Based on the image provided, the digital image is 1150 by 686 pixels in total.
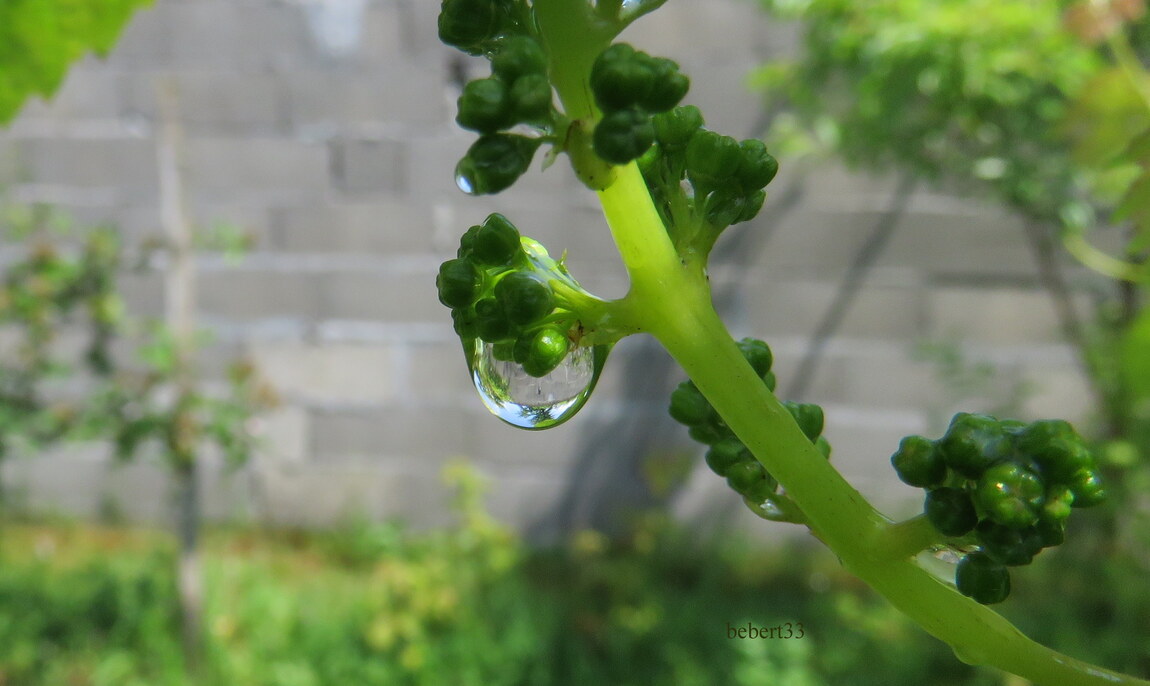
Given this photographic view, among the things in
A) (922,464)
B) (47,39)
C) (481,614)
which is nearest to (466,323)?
(922,464)

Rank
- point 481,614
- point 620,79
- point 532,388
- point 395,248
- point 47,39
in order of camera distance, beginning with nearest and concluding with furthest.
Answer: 1. point 620,79
2. point 532,388
3. point 47,39
4. point 481,614
5. point 395,248

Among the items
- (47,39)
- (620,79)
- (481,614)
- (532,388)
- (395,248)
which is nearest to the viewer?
(620,79)

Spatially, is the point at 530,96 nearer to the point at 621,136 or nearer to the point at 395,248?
the point at 621,136

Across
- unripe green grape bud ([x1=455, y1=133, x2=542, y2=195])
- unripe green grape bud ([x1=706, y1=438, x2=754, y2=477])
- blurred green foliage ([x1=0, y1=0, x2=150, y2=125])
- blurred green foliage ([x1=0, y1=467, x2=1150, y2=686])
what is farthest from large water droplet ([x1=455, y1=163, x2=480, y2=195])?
blurred green foliage ([x1=0, y1=467, x2=1150, y2=686])

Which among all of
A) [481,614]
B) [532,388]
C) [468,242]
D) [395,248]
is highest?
[468,242]

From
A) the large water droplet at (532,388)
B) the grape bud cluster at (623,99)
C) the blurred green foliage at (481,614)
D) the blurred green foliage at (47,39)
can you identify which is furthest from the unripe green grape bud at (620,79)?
the blurred green foliage at (481,614)

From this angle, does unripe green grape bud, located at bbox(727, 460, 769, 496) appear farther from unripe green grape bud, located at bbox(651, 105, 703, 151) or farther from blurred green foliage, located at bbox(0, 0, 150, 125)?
blurred green foliage, located at bbox(0, 0, 150, 125)
